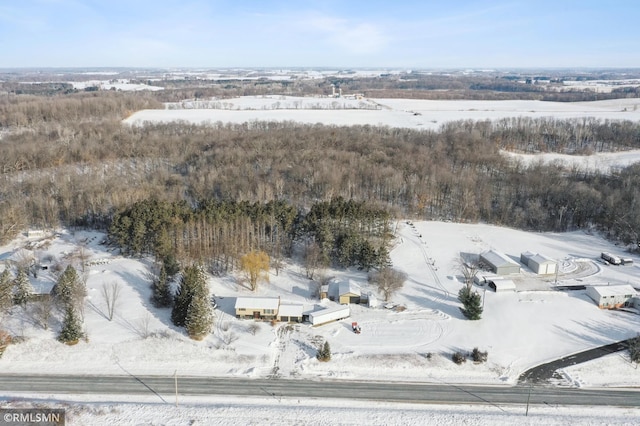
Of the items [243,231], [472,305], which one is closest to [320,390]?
[472,305]

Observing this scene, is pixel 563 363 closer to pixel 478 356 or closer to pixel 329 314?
pixel 478 356

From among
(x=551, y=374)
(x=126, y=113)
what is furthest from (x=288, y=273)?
(x=126, y=113)

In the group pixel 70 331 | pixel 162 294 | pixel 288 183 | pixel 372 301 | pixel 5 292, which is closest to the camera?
pixel 70 331

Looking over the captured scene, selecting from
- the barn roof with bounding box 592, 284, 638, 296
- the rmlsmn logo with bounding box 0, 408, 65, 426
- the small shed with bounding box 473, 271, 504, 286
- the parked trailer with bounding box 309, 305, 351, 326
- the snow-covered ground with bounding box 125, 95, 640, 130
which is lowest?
the rmlsmn logo with bounding box 0, 408, 65, 426

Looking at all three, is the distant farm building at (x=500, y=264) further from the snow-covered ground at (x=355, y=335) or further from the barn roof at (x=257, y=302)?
the barn roof at (x=257, y=302)

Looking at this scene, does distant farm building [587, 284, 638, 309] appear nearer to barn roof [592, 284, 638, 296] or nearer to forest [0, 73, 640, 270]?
barn roof [592, 284, 638, 296]

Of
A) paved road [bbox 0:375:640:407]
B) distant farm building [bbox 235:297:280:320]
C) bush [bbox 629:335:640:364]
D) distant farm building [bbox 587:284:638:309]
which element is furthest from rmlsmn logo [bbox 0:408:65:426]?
distant farm building [bbox 587:284:638:309]
